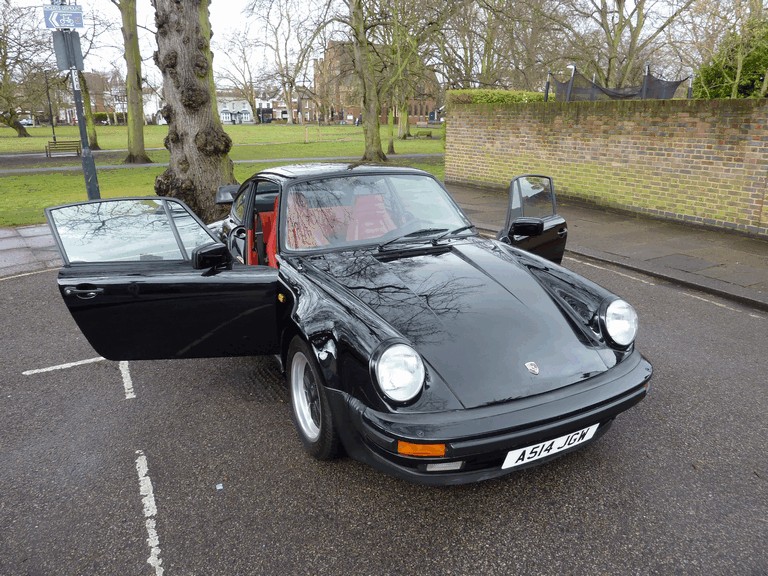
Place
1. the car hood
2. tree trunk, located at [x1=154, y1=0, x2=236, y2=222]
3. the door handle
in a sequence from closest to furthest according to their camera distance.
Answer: the car hood
the door handle
tree trunk, located at [x1=154, y1=0, x2=236, y2=222]

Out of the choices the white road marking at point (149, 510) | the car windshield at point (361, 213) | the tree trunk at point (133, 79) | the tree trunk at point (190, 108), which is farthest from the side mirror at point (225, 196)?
the tree trunk at point (133, 79)

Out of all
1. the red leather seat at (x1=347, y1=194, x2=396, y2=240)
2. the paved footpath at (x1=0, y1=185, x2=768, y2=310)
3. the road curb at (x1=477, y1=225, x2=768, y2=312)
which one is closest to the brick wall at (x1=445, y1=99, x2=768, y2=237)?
the paved footpath at (x1=0, y1=185, x2=768, y2=310)

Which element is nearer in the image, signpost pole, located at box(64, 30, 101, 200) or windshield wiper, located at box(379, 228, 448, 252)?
windshield wiper, located at box(379, 228, 448, 252)

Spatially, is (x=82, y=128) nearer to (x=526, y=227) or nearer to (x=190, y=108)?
(x=190, y=108)

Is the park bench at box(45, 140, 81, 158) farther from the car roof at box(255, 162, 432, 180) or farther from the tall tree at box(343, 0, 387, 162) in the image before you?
the car roof at box(255, 162, 432, 180)

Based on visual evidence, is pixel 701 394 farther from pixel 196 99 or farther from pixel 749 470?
pixel 196 99

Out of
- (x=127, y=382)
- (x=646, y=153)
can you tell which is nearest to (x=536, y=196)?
(x=127, y=382)

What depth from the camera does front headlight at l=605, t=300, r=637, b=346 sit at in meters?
2.84

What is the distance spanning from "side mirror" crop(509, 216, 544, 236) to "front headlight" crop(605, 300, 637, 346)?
117 cm

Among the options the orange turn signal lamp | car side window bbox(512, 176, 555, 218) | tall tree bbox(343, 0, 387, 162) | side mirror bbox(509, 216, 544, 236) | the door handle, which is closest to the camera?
the orange turn signal lamp

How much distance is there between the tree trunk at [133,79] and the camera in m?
19.8

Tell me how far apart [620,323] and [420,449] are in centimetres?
133

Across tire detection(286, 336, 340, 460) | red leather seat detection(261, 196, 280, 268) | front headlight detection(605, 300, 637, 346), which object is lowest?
tire detection(286, 336, 340, 460)

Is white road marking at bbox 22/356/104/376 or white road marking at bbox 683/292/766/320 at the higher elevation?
white road marking at bbox 683/292/766/320
